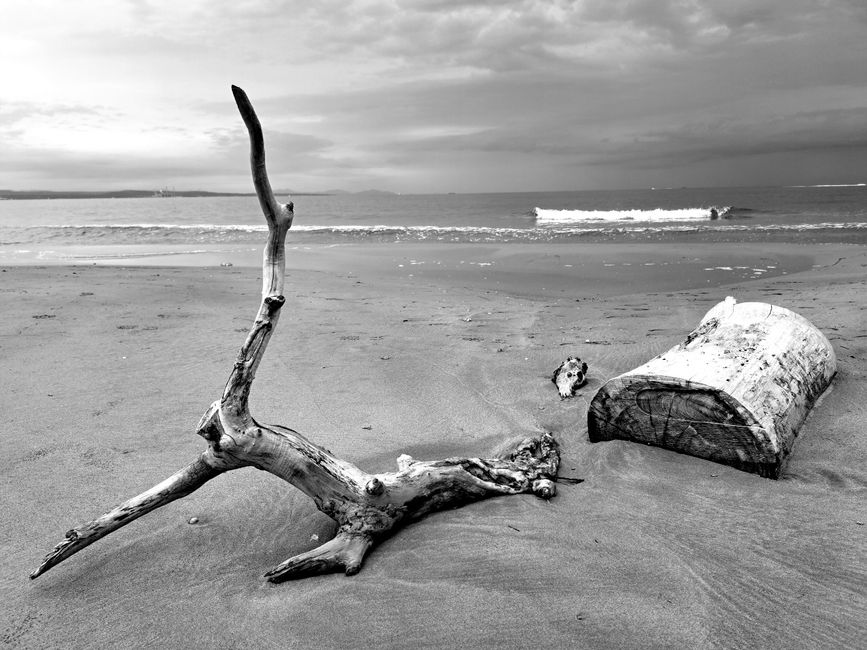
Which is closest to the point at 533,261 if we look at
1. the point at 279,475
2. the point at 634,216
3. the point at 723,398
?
the point at 723,398

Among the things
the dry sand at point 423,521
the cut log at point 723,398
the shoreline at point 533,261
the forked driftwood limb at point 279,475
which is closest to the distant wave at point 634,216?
the shoreline at point 533,261

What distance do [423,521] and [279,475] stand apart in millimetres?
746

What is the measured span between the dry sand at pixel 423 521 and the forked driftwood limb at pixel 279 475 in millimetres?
99

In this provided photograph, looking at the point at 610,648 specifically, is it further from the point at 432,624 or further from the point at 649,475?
the point at 649,475

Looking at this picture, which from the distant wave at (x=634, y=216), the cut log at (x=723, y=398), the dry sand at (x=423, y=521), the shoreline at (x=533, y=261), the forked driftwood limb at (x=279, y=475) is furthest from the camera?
the distant wave at (x=634, y=216)

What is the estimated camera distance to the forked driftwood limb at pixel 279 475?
8.88 feet

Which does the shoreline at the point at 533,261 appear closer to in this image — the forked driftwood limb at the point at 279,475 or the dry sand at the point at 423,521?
the dry sand at the point at 423,521

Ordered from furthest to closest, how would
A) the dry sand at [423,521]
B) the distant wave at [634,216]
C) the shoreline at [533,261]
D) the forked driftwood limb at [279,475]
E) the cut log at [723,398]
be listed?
1. the distant wave at [634,216]
2. the shoreline at [533,261]
3. the cut log at [723,398]
4. the forked driftwood limb at [279,475]
5. the dry sand at [423,521]

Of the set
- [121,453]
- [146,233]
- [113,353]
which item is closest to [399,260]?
[113,353]

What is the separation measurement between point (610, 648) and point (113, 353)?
5.68 meters

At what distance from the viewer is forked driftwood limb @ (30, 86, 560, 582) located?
2.71 m

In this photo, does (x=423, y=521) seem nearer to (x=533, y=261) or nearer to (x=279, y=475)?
(x=279, y=475)

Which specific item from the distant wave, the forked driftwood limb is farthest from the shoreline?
the distant wave

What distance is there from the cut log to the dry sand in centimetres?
12
